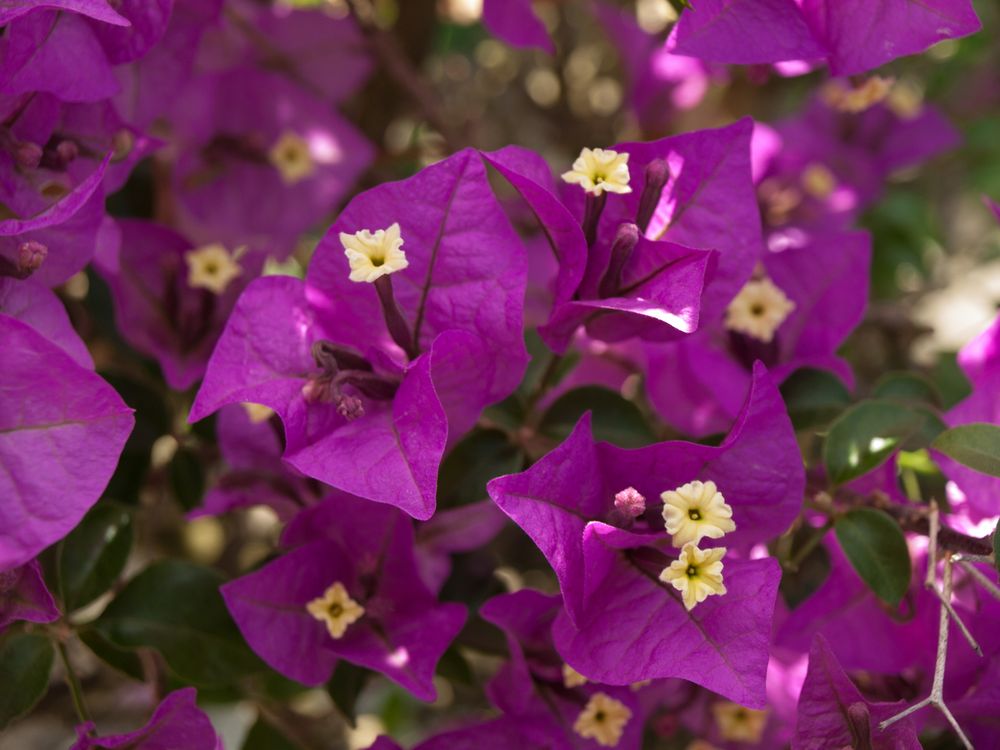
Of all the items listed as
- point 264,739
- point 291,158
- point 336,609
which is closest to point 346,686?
point 336,609

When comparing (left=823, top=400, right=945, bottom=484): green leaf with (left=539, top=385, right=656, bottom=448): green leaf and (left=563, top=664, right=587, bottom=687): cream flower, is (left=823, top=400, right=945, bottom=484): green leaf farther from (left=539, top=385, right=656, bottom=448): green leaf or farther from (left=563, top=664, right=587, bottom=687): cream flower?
(left=563, top=664, right=587, bottom=687): cream flower

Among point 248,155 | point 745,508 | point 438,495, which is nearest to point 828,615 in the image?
point 745,508

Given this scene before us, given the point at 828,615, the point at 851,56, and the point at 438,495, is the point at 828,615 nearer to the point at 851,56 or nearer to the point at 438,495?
the point at 438,495

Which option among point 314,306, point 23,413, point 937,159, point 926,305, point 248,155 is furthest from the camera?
point 926,305

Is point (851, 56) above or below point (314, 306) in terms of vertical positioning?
above

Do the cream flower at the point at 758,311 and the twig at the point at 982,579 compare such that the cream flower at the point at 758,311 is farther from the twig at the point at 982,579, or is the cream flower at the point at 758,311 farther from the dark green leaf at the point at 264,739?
the dark green leaf at the point at 264,739

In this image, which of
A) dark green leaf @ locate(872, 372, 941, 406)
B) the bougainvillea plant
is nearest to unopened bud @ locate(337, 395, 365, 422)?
the bougainvillea plant

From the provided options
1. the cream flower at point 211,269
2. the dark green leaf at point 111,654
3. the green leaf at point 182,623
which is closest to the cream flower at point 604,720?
the green leaf at point 182,623
